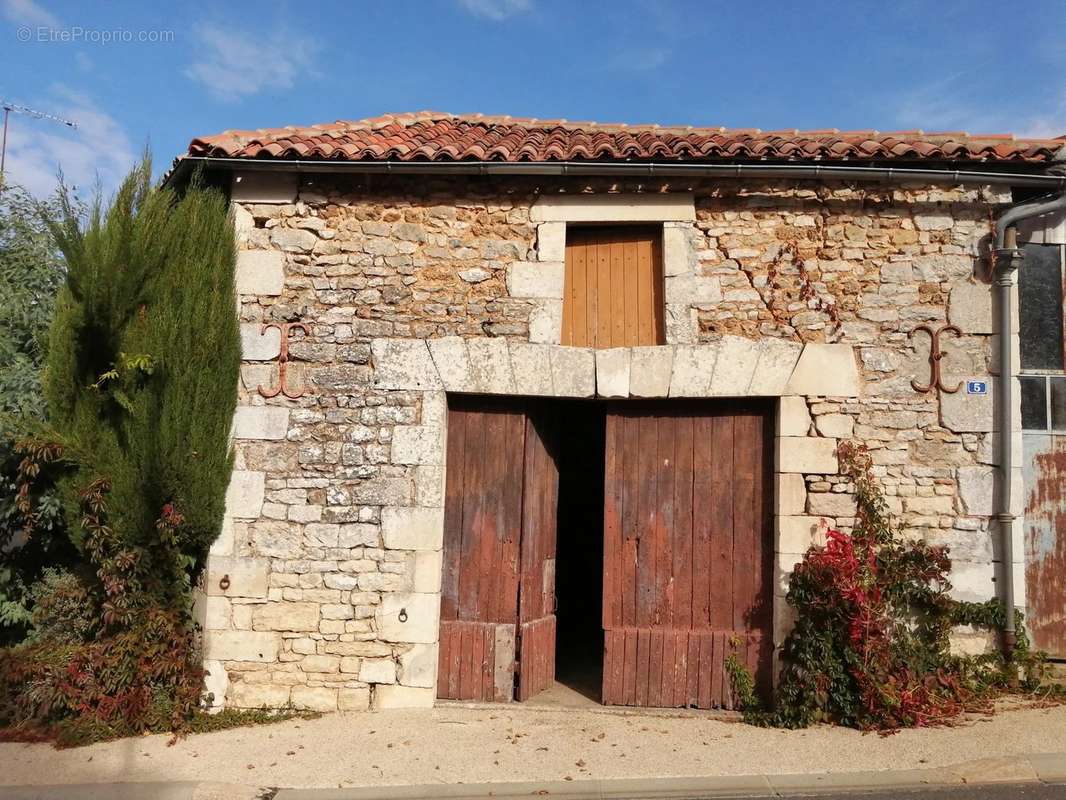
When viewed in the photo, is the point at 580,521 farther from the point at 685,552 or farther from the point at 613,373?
the point at 613,373

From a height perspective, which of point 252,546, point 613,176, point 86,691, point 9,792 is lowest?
point 9,792

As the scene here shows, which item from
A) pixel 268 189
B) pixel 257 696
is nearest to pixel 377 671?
pixel 257 696

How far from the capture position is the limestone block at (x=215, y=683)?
5211 millimetres

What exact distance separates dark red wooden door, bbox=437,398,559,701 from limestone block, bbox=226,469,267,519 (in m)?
1.33

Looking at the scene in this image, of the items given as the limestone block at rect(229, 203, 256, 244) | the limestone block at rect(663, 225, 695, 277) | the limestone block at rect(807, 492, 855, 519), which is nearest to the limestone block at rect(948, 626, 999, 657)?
the limestone block at rect(807, 492, 855, 519)

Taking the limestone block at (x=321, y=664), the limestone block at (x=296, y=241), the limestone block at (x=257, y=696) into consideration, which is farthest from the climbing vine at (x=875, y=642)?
the limestone block at (x=296, y=241)

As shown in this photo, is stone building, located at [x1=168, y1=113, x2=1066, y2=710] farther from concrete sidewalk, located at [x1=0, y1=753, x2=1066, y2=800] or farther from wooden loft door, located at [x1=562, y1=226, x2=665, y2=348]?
concrete sidewalk, located at [x1=0, y1=753, x2=1066, y2=800]

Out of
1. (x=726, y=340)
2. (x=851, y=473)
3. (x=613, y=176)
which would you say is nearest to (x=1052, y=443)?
(x=851, y=473)

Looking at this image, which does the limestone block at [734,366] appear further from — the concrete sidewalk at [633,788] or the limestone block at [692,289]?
the concrete sidewalk at [633,788]

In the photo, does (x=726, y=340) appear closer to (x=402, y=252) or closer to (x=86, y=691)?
(x=402, y=252)

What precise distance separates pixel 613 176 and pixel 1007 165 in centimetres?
276

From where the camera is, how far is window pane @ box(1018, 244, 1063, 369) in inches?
215

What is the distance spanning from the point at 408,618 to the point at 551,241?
286 centimetres

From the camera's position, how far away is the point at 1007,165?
5.31 m
